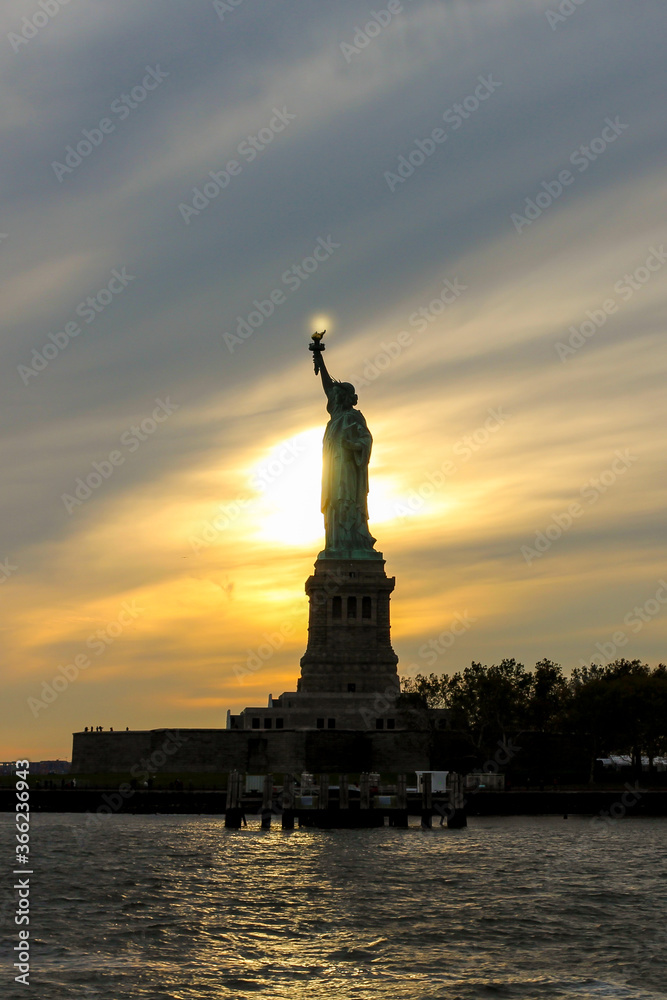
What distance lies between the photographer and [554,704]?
11750 cm

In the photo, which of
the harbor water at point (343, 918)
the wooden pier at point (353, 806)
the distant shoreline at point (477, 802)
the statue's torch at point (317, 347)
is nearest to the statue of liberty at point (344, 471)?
the statue's torch at point (317, 347)

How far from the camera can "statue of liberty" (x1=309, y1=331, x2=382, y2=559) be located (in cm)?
11419

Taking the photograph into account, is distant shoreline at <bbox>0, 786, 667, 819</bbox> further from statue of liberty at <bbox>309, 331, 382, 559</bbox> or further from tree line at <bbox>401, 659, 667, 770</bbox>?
statue of liberty at <bbox>309, 331, 382, 559</bbox>

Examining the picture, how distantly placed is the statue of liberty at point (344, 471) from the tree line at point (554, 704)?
46.1ft

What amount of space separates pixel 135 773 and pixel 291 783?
109 feet

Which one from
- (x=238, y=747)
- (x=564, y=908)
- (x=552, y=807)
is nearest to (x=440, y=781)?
(x=552, y=807)

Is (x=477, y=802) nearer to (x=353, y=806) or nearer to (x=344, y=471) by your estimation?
(x=353, y=806)

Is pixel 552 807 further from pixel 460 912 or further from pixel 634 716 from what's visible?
pixel 460 912

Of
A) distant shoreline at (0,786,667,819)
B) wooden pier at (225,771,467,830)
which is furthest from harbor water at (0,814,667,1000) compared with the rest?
distant shoreline at (0,786,667,819)

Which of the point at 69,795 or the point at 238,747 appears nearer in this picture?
the point at 69,795

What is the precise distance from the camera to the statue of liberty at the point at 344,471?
114 meters

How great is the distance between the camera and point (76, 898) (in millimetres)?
43531

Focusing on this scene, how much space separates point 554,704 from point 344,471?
2796 centimetres

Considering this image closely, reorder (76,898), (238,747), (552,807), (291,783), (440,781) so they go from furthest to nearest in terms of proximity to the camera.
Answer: (238,747) < (552,807) < (440,781) < (291,783) < (76,898)
